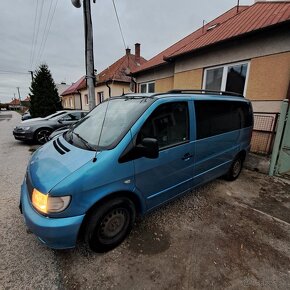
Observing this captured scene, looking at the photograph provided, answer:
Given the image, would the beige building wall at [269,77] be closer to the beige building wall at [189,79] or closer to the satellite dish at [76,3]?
the beige building wall at [189,79]

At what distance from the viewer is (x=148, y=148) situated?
6.73ft

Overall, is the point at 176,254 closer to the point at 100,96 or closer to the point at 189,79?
the point at 189,79

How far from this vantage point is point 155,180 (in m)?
2.47

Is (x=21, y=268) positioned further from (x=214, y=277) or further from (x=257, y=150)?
(x=257, y=150)

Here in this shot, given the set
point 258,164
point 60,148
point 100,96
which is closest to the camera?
point 60,148

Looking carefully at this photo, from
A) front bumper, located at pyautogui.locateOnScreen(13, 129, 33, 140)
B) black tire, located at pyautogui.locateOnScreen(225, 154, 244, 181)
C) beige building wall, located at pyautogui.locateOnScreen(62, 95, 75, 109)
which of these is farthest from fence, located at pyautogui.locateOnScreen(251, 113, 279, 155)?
beige building wall, located at pyautogui.locateOnScreen(62, 95, 75, 109)

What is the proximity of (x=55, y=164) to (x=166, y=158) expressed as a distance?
1387 millimetres

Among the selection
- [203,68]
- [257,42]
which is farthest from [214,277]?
[203,68]

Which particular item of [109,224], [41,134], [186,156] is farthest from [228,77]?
[41,134]

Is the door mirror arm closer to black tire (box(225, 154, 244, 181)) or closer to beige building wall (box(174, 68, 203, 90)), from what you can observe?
black tire (box(225, 154, 244, 181))

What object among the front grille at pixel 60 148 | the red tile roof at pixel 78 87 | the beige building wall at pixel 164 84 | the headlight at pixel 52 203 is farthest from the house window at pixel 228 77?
the red tile roof at pixel 78 87

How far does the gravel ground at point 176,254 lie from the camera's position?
76.1 inches

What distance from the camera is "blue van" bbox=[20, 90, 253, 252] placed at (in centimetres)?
186

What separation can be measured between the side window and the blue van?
13 millimetres
